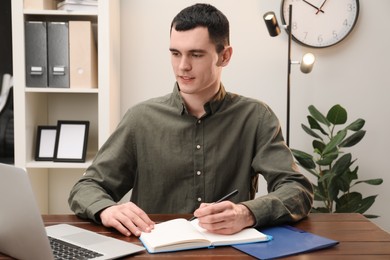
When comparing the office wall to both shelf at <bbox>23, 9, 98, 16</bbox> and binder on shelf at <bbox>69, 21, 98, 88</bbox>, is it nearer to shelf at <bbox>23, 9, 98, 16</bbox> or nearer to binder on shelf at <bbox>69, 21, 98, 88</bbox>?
shelf at <bbox>23, 9, 98, 16</bbox>

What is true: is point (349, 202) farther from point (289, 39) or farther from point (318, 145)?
point (289, 39)

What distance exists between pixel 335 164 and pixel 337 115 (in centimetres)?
26

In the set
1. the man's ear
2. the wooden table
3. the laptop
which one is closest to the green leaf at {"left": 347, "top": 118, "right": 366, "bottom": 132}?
the man's ear

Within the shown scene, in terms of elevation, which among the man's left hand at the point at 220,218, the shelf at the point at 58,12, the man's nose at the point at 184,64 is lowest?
the man's left hand at the point at 220,218

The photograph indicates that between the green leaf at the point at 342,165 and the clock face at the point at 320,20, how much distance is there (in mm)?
659

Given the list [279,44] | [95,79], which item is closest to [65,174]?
[95,79]

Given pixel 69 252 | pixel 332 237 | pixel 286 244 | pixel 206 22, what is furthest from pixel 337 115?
pixel 69 252

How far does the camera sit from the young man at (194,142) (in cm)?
162

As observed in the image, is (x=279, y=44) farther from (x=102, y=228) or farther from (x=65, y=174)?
(x=102, y=228)

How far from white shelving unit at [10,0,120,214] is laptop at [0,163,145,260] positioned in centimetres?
159

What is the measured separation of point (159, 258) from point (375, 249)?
1.53 feet

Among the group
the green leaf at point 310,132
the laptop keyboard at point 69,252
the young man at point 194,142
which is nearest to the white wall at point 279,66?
the green leaf at point 310,132

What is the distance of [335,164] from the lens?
2.85 metres

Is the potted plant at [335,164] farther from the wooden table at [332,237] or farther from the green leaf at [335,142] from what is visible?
the wooden table at [332,237]
